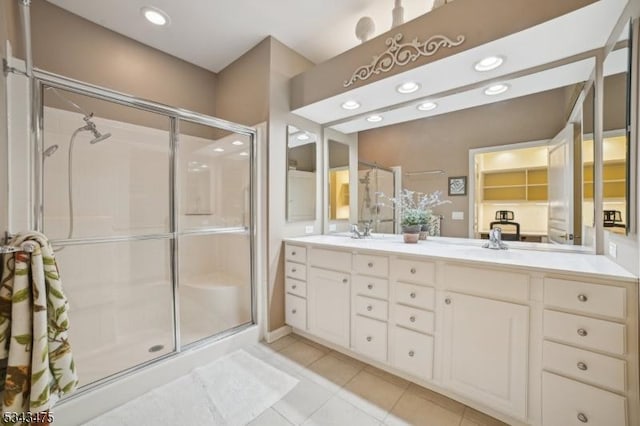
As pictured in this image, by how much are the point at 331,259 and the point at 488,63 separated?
1777 mm

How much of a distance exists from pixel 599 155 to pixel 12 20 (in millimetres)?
3496

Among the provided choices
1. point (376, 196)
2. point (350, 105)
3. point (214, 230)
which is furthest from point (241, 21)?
point (376, 196)

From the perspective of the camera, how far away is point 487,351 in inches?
55.1

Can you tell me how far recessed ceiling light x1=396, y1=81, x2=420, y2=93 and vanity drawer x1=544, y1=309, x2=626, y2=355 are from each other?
1.70m

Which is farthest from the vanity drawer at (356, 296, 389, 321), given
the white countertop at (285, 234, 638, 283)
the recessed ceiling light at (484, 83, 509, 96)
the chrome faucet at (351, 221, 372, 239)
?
the recessed ceiling light at (484, 83, 509, 96)

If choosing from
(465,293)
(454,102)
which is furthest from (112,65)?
(465,293)

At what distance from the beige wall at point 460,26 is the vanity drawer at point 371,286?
152 centimetres

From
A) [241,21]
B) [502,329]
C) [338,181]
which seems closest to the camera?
[502,329]

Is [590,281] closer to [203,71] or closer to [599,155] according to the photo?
[599,155]

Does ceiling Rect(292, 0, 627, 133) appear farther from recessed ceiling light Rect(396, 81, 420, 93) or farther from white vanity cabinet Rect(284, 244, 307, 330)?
white vanity cabinet Rect(284, 244, 307, 330)

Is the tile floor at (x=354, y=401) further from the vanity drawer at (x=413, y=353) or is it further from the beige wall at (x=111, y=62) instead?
the beige wall at (x=111, y=62)

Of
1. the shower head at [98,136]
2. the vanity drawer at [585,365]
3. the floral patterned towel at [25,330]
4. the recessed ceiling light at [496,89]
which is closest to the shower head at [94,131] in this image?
the shower head at [98,136]

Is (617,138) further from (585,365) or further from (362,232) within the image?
(362,232)

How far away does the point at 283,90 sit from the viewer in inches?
97.7
